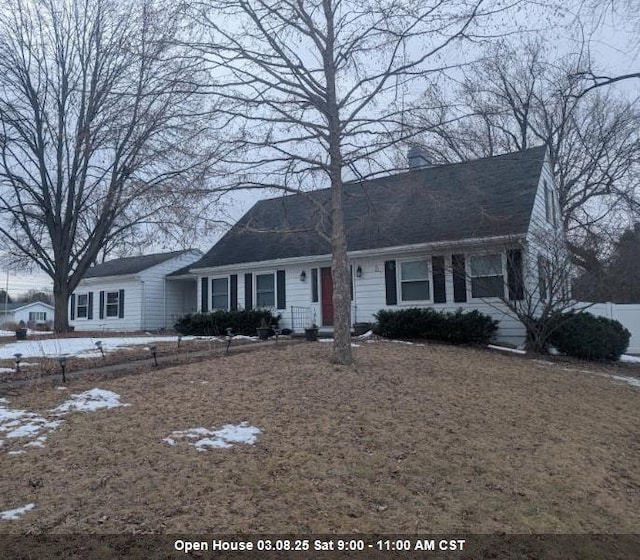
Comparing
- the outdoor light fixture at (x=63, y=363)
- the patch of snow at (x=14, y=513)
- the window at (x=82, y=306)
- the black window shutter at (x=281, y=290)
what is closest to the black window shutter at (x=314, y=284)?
the black window shutter at (x=281, y=290)

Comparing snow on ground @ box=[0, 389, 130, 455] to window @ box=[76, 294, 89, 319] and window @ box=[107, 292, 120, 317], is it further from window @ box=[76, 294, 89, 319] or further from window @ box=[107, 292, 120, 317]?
window @ box=[76, 294, 89, 319]

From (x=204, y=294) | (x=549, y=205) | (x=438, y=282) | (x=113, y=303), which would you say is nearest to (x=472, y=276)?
(x=438, y=282)

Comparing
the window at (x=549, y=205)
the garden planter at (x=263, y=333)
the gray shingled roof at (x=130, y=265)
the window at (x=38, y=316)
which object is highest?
the window at (x=549, y=205)

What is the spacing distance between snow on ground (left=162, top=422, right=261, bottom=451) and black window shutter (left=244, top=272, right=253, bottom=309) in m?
13.2

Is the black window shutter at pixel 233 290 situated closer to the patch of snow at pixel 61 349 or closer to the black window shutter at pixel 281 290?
the black window shutter at pixel 281 290

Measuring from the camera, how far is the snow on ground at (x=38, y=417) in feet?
17.0

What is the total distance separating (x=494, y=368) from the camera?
10336mm

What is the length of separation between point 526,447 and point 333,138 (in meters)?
5.82

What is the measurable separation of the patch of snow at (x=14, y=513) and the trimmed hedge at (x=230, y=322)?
40.8 feet

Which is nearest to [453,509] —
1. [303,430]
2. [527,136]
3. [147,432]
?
[303,430]

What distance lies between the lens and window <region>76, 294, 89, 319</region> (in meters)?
26.1

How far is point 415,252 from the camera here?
15.5 meters

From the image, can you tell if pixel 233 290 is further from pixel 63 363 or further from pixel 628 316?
pixel 628 316

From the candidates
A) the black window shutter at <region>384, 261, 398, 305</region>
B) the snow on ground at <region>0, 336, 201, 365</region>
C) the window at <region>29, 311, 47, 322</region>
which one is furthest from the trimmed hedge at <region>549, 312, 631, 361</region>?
the window at <region>29, 311, 47, 322</region>
